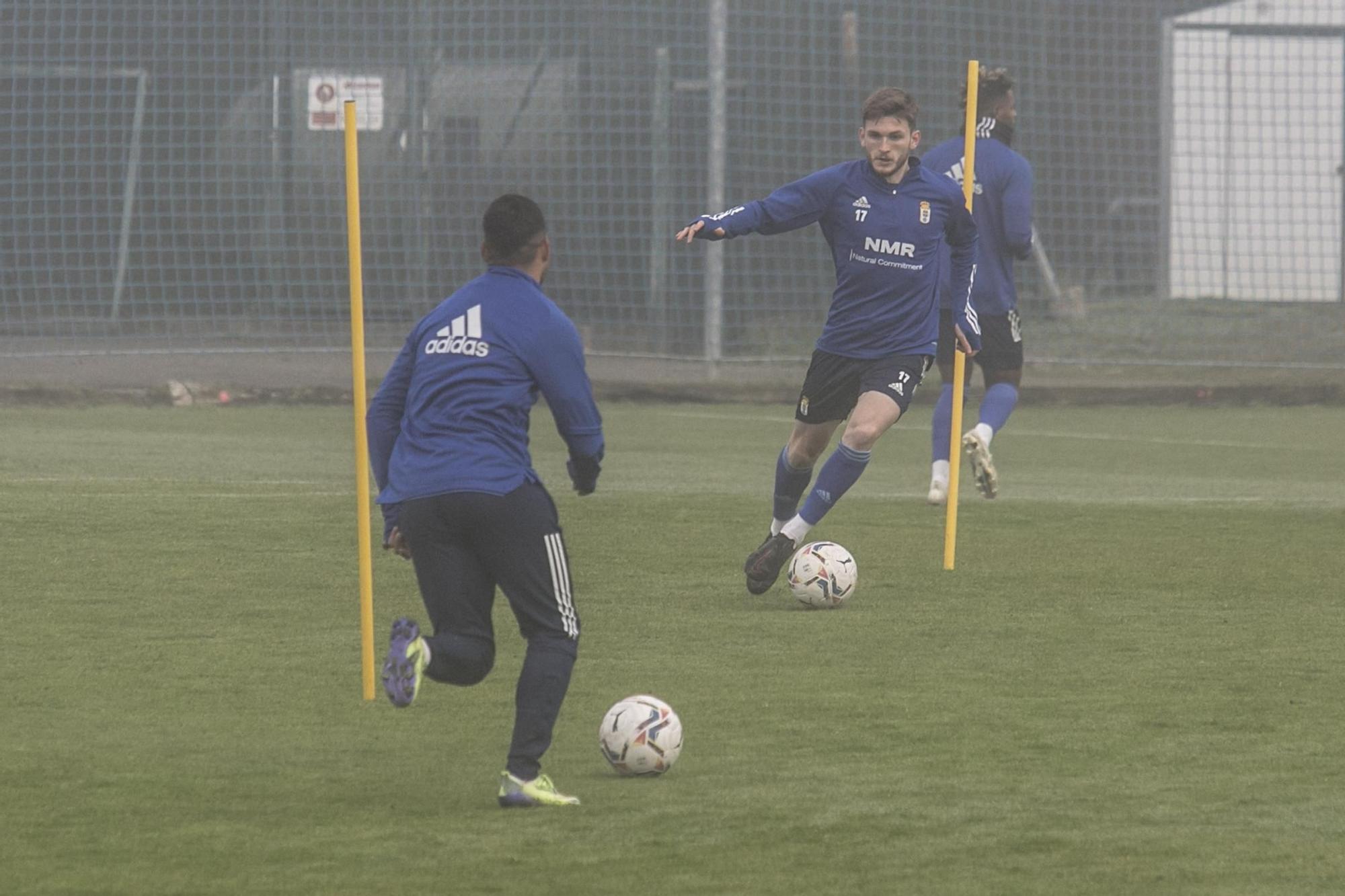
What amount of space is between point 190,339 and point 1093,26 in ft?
30.0

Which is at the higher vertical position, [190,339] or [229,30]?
[229,30]

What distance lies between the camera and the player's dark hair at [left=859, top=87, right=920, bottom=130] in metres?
8.53

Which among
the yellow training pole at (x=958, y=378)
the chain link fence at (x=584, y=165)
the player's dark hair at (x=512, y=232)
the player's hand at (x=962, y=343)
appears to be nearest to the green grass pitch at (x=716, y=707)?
the yellow training pole at (x=958, y=378)

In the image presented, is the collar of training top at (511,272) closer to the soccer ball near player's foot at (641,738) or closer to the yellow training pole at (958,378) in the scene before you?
the soccer ball near player's foot at (641,738)

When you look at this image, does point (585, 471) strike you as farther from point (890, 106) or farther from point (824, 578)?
point (890, 106)

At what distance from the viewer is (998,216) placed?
1134cm

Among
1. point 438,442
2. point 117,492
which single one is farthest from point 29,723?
point 117,492

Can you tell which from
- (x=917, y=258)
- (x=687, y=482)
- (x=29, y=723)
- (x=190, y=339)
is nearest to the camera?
(x=29, y=723)

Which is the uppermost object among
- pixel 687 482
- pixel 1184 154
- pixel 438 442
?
pixel 1184 154

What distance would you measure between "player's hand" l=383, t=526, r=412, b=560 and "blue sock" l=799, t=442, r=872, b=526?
355 centimetres

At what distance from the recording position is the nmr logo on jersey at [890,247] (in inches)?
348

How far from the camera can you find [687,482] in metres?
12.7

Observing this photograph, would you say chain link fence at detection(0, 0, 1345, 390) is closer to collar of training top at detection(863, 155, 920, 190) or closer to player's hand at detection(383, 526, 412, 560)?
collar of training top at detection(863, 155, 920, 190)

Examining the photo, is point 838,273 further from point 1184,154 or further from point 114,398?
point 1184,154
